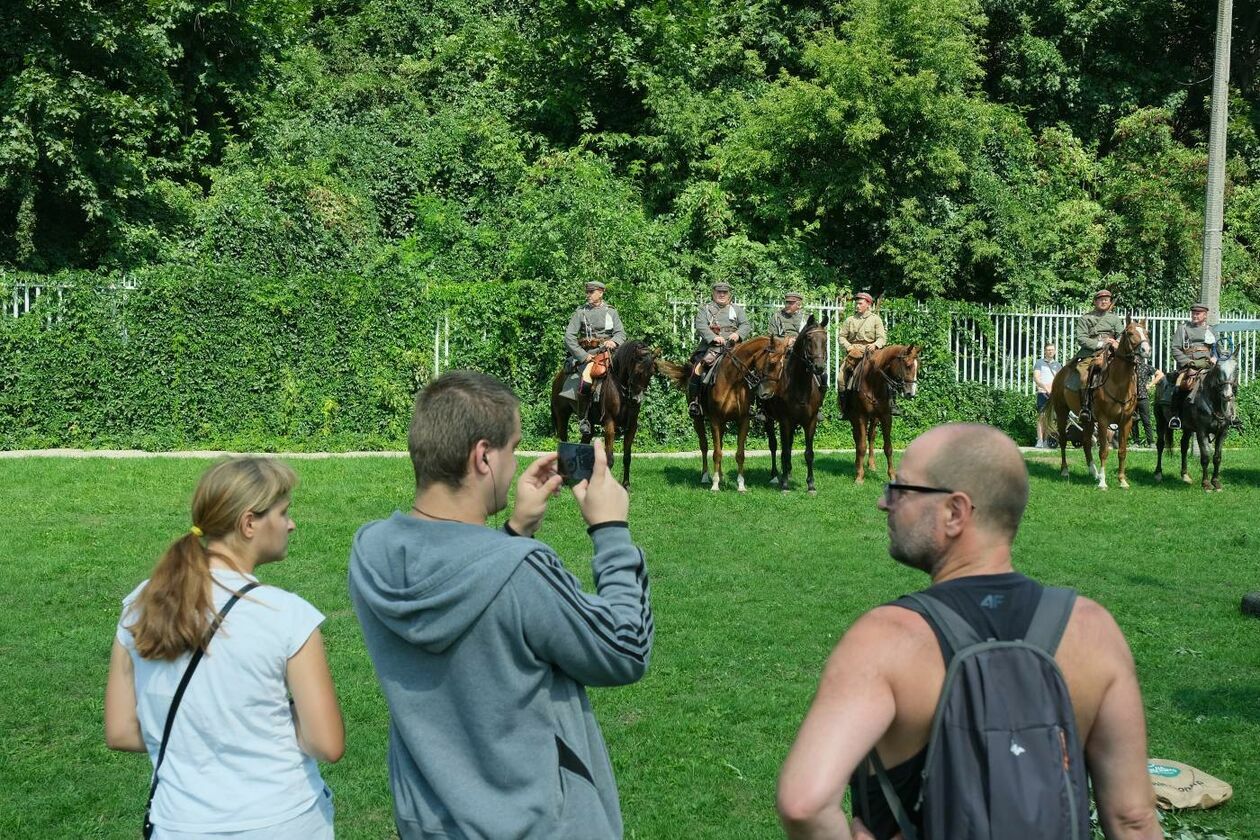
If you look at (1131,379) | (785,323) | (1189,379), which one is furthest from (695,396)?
(1189,379)

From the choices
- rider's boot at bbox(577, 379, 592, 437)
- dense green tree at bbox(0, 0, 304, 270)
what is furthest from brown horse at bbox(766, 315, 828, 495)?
dense green tree at bbox(0, 0, 304, 270)

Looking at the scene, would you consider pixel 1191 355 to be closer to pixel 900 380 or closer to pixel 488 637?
pixel 900 380

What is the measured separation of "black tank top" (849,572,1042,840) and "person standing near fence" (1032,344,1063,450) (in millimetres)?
22594

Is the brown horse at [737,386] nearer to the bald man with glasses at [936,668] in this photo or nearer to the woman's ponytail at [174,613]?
the woman's ponytail at [174,613]

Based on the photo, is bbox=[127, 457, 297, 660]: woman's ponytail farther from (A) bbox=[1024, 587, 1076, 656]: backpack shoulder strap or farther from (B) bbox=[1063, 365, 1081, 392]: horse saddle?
(B) bbox=[1063, 365, 1081, 392]: horse saddle

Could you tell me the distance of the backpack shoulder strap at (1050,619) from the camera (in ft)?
8.45

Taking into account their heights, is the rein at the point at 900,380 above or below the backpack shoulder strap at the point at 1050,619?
below

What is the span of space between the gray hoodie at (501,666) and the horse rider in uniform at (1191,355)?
18.3 m

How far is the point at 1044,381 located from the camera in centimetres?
2561

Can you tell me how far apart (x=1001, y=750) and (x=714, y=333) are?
1653cm

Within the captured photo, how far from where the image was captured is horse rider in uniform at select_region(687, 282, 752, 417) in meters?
18.5

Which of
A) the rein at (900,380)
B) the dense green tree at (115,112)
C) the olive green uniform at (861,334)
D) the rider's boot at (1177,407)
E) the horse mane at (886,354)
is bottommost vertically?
the rider's boot at (1177,407)

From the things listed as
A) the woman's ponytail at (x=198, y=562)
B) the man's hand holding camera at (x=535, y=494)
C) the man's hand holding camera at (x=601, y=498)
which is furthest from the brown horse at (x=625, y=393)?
the man's hand holding camera at (x=601, y=498)

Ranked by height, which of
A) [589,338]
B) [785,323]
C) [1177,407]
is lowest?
[1177,407]
